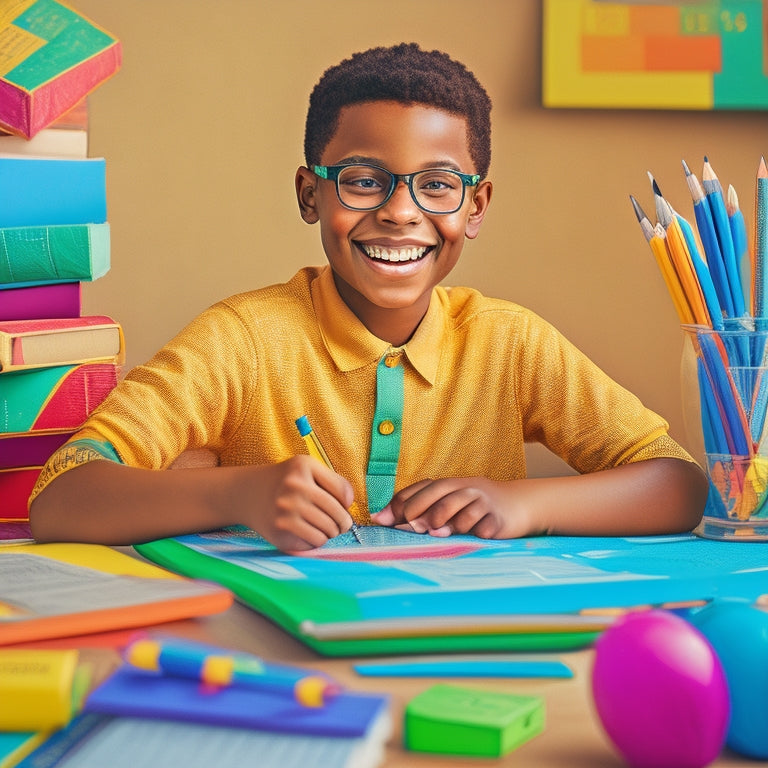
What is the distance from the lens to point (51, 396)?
92cm

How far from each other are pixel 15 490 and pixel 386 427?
0.34m

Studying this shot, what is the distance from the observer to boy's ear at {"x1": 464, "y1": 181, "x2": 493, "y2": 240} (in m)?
1.05

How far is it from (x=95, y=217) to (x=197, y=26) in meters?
0.54

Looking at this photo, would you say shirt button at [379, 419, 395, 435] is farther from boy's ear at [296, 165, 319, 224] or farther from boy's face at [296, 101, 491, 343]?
boy's ear at [296, 165, 319, 224]

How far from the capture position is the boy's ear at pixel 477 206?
3.45 ft

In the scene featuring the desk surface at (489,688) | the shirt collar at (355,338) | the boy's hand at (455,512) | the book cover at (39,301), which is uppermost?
the book cover at (39,301)

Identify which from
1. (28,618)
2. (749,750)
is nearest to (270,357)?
(28,618)

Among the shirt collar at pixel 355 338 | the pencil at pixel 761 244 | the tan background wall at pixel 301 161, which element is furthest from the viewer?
the tan background wall at pixel 301 161

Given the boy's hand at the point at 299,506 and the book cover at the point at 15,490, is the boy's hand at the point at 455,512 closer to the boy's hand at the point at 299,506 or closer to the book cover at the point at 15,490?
the boy's hand at the point at 299,506

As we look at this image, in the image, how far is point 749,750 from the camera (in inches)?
14.9

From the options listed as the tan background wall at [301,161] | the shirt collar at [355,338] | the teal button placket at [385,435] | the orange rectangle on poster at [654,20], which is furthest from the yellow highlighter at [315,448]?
the orange rectangle on poster at [654,20]

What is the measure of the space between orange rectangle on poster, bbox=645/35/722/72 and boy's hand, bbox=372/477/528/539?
2.72 ft

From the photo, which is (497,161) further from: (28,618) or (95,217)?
(28,618)

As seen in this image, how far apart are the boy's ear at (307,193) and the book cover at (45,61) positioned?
0.21 meters
